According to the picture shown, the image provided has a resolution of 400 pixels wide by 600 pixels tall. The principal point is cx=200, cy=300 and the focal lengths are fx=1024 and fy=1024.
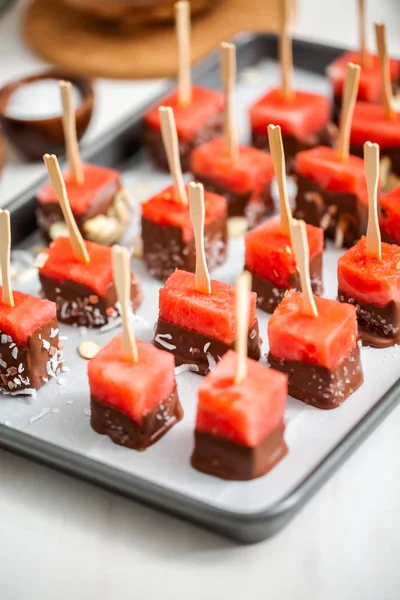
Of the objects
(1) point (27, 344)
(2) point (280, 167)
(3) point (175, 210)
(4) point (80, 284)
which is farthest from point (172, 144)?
(1) point (27, 344)

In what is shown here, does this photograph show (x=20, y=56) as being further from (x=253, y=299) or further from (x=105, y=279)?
(x=253, y=299)

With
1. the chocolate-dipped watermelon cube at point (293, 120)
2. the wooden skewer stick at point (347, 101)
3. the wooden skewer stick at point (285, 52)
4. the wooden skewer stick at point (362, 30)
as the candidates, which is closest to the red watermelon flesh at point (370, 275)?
the wooden skewer stick at point (347, 101)

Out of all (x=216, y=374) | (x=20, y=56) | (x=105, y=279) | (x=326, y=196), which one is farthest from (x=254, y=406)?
(x=20, y=56)

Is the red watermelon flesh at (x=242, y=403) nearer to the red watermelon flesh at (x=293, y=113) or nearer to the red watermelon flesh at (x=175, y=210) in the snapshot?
the red watermelon flesh at (x=175, y=210)

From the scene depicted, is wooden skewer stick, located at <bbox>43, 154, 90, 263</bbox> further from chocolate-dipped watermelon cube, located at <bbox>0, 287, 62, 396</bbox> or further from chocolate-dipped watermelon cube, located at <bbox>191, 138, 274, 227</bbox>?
chocolate-dipped watermelon cube, located at <bbox>191, 138, 274, 227</bbox>

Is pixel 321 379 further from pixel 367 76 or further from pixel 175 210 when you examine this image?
pixel 367 76

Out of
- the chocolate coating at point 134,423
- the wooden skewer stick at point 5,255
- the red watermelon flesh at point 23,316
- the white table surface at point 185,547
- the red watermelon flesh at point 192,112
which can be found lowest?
the white table surface at point 185,547
